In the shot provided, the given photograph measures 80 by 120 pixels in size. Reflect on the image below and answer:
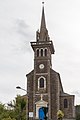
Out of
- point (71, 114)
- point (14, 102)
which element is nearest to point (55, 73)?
point (71, 114)

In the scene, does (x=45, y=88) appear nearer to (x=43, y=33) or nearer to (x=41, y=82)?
(x=41, y=82)

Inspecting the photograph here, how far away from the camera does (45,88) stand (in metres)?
66.8

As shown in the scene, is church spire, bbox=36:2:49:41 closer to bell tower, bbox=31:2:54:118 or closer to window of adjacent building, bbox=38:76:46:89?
bell tower, bbox=31:2:54:118

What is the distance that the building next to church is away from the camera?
6581 cm

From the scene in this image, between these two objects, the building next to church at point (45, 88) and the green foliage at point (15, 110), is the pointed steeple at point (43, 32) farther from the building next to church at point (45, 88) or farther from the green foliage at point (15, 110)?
the green foliage at point (15, 110)

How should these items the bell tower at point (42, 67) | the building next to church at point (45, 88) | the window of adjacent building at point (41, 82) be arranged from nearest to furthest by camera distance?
the building next to church at point (45, 88) < the bell tower at point (42, 67) < the window of adjacent building at point (41, 82)

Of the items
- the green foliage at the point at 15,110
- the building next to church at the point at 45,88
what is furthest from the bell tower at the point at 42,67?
the green foliage at the point at 15,110

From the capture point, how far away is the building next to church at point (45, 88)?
216 feet

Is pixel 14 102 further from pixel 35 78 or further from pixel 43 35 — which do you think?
pixel 43 35

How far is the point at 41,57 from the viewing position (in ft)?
227

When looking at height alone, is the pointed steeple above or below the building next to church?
above

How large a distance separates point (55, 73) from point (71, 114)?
8.37 metres

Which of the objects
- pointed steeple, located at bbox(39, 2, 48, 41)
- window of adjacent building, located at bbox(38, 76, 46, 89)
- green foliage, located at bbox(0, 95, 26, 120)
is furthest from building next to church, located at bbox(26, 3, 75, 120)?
green foliage, located at bbox(0, 95, 26, 120)

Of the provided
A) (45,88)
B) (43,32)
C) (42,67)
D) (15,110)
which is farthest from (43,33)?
(15,110)
